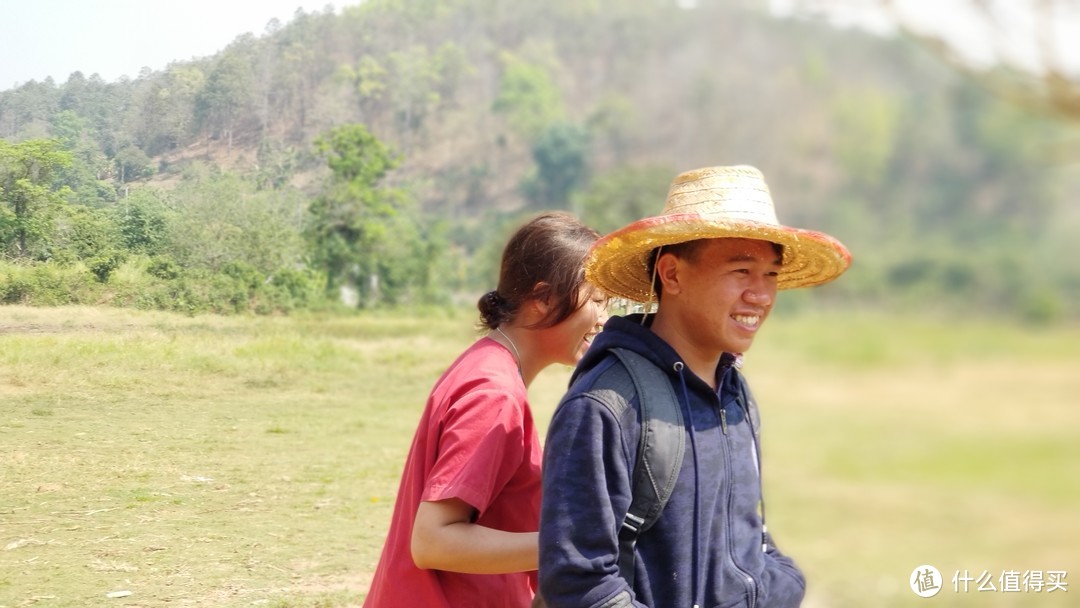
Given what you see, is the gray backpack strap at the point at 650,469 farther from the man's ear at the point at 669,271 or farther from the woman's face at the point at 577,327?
the woman's face at the point at 577,327

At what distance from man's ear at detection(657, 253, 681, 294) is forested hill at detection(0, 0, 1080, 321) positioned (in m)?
0.62

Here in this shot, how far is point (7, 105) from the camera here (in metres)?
1.94

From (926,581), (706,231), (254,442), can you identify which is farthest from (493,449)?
(926,581)

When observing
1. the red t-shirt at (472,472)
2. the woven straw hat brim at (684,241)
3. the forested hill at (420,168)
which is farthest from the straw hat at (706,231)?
the forested hill at (420,168)

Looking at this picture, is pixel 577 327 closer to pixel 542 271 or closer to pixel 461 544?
pixel 542 271

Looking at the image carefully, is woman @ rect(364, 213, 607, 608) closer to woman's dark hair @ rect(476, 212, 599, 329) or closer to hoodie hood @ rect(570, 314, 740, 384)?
woman's dark hair @ rect(476, 212, 599, 329)

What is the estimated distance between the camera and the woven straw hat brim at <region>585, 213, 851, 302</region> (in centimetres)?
148

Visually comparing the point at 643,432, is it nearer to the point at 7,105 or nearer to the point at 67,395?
the point at 67,395

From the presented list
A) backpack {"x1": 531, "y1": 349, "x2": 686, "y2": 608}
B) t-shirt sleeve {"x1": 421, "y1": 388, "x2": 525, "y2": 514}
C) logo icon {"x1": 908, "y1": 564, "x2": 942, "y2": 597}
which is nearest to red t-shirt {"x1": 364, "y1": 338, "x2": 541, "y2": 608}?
t-shirt sleeve {"x1": 421, "y1": 388, "x2": 525, "y2": 514}

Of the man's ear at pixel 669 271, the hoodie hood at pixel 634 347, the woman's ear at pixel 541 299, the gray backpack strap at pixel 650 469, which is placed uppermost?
the man's ear at pixel 669 271

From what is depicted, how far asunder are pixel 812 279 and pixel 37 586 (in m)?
1.52

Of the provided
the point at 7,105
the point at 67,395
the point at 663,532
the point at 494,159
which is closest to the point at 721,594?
the point at 663,532

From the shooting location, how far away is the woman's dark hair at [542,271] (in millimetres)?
1726

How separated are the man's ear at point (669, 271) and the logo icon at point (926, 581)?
3.52m
